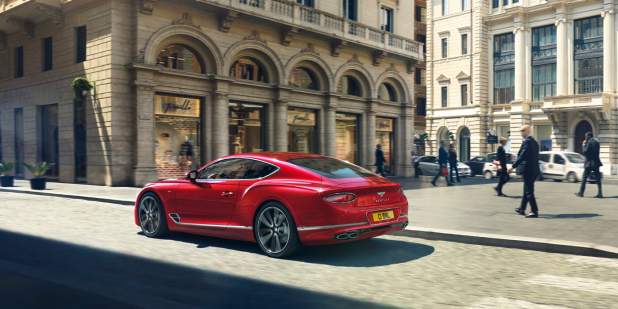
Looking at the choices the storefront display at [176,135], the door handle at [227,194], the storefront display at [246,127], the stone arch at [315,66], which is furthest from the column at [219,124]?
the door handle at [227,194]

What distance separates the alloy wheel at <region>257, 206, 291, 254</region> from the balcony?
579 inches

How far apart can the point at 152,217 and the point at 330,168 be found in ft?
10.0

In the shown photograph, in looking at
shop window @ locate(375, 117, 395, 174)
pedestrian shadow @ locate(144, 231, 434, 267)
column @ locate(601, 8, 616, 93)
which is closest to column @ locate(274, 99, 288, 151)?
shop window @ locate(375, 117, 395, 174)

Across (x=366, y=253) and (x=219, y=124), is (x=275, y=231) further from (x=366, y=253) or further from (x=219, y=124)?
(x=219, y=124)

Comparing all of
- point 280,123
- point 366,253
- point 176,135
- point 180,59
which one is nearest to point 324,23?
point 280,123

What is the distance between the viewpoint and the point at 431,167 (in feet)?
106

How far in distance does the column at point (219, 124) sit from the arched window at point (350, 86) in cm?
828

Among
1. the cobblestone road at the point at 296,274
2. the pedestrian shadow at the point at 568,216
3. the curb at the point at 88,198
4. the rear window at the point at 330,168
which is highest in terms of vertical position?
the rear window at the point at 330,168

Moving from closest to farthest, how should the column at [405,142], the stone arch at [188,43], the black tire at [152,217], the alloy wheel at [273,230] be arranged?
the alloy wheel at [273,230]
the black tire at [152,217]
the stone arch at [188,43]
the column at [405,142]

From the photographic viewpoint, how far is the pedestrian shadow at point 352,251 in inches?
253

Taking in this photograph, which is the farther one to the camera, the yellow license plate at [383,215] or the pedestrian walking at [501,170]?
the pedestrian walking at [501,170]

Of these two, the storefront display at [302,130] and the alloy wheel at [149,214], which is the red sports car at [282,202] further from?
the storefront display at [302,130]

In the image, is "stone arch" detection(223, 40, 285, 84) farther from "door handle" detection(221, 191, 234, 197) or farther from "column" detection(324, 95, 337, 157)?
"door handle" detection(221, 191, 234, 197)

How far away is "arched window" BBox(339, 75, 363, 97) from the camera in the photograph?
2758cm
